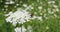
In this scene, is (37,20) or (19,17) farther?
(37,20)

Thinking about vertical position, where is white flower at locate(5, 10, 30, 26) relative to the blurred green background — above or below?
above

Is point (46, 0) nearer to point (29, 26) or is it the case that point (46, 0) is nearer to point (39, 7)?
point (39, 7)

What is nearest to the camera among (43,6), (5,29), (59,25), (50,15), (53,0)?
(5,29)

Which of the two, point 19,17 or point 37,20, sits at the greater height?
point 19,17

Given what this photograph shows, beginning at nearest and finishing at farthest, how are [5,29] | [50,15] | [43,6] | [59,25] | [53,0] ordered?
[5,29]
[59,25]
[50,15]
[43,6]
[53,0]

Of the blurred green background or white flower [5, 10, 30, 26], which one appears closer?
white flower [5, 10, 30, 26]

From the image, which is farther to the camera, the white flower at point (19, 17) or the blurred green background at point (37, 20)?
the blurred green background at point (37, 20)

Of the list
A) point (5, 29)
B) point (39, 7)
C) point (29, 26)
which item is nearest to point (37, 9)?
point (39, 7)

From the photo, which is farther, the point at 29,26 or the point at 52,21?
the point at 52,21

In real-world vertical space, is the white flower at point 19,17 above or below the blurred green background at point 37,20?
above
